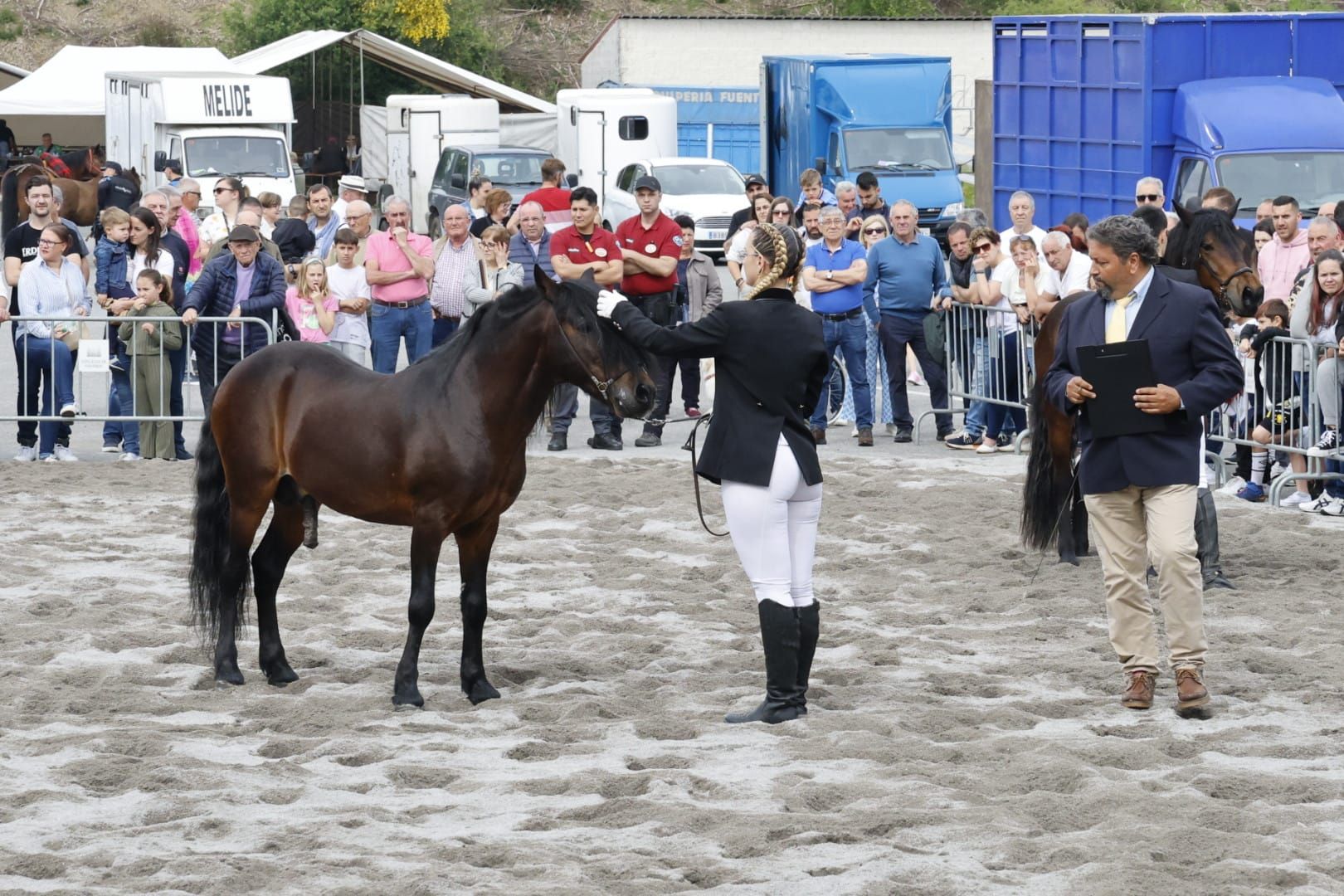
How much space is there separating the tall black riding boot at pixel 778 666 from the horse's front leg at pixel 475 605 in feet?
3.29

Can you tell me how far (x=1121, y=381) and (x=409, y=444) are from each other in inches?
106

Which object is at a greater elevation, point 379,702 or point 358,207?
point 358,207

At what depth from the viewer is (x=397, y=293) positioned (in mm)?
13820

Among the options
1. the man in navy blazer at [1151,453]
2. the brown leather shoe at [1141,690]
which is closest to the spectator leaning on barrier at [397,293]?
the man in navy blazer at [1151,453]

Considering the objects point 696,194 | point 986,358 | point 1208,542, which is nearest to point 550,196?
point 986,358

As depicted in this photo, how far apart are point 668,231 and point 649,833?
27.8 ft

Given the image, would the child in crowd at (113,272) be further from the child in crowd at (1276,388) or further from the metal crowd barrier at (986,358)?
the child in crowd at (1276,388)

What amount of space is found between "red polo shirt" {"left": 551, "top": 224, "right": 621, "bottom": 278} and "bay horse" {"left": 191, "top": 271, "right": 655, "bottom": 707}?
5.60m

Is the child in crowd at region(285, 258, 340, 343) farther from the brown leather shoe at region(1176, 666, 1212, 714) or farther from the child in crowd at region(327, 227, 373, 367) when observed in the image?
the brown leather shoe at region(1176, 666, 1212, 714)

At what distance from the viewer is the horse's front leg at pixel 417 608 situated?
7051 millimetres

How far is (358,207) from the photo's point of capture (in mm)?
14250

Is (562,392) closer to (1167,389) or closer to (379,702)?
(379,702)

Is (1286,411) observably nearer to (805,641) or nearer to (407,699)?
(805,641)

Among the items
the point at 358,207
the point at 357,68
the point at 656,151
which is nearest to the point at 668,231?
the point at 358,207
